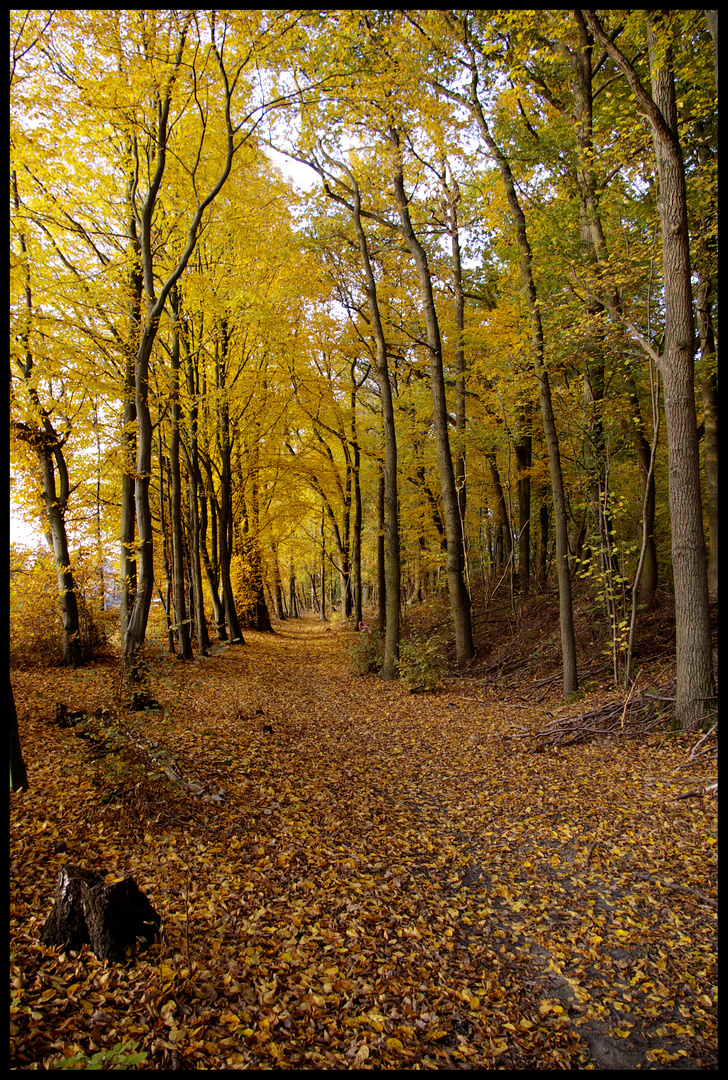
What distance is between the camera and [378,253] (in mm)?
14172

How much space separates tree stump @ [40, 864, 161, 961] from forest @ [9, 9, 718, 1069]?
4 cm

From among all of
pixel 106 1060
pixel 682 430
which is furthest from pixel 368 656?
pixel 106 1060

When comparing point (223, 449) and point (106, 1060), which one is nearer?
point (106, 1060)

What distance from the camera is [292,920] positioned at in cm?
362

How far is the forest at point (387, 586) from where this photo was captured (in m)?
3.11

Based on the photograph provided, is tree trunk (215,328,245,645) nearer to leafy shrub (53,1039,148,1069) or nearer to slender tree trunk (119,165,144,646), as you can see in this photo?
slender tree trunk (119,165,144,646)

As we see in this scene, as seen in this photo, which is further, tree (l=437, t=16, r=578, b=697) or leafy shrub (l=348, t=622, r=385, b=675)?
leafy shrub (l=348, t=622, r=385, b=675)

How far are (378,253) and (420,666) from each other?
36.4ft

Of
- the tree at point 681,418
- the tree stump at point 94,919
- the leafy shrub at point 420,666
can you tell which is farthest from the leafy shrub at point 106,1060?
the leafy shrub at point 420,666

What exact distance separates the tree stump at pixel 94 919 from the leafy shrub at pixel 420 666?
316 inches

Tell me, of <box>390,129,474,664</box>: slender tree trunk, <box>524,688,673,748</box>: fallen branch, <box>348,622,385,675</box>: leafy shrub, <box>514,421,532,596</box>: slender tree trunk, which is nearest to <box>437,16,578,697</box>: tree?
<box>524,688,673,748</box>: fallen branch

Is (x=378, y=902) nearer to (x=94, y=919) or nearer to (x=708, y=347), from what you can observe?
(x=94, y=919)

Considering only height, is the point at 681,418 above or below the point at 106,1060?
above

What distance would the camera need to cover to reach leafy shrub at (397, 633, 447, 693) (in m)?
10.8
